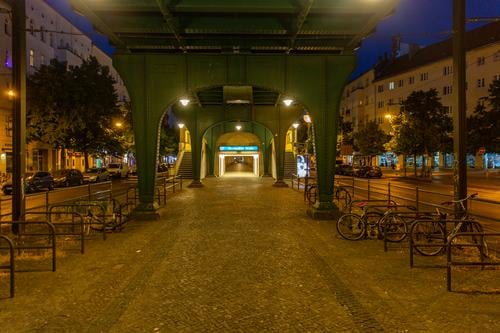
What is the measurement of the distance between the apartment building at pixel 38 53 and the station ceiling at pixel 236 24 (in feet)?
73.9

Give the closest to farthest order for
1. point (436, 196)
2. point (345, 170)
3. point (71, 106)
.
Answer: point (436, 196), point (71, 106), point (345, 170)

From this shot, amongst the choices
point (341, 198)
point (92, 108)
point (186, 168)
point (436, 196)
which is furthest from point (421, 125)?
point (92, 108)

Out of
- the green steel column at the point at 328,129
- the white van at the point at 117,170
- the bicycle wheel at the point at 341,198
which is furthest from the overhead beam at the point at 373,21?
the white van at the point at 117,170

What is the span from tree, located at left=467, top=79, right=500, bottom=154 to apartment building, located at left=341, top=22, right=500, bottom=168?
3.09 meters

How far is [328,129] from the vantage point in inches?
530

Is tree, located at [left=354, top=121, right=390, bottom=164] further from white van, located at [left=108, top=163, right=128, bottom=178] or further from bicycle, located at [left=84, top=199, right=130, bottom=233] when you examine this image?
bicycle, located at [left=84, top=199, right=130, bottom=233]

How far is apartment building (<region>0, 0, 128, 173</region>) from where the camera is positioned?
37.7 m

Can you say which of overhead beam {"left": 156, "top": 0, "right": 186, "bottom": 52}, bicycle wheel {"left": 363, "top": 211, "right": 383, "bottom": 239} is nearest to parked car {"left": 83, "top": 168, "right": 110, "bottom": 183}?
overhead beam {"left": 156, "top": 0, "right": 186, "bottom": 52}

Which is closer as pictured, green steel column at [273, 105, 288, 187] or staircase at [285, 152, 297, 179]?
green steel column at [273, 105, 288, 187]

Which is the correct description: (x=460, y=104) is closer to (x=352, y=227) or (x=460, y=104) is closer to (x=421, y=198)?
(x=352, y=227)

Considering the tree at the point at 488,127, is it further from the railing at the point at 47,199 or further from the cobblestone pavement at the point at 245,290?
the cobblestone pavement at the point at 245,290

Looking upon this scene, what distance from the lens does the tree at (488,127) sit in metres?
38.0

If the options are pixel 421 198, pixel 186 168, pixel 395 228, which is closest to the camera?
pixel 395 228

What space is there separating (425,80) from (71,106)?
165 ft
